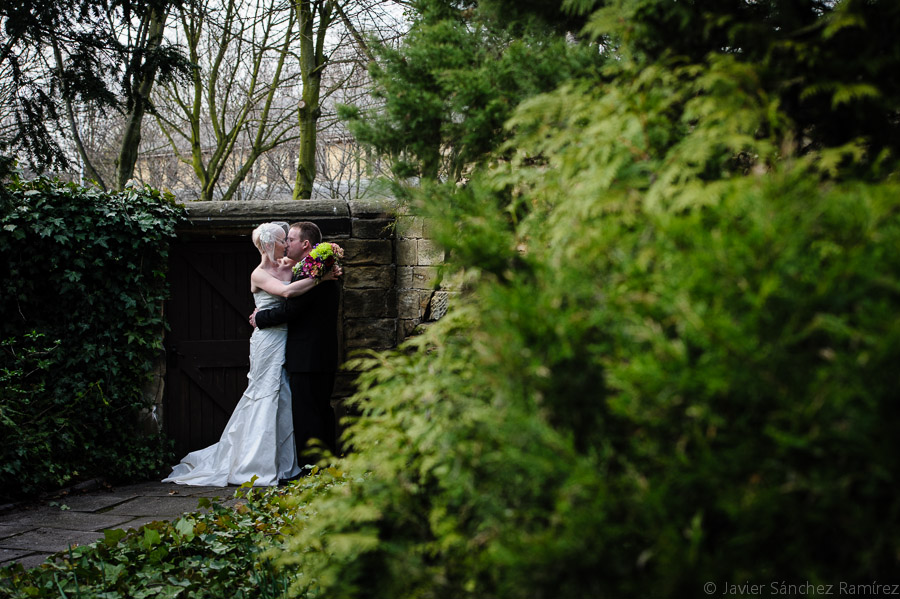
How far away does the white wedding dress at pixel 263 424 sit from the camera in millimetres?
5469

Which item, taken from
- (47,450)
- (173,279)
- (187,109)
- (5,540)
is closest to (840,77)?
(5,540)

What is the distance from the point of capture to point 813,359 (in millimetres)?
1366

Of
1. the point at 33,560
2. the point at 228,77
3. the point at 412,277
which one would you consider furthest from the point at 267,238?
the point at 228,77

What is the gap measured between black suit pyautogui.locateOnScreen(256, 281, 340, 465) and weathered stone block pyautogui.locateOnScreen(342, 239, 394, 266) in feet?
2.73

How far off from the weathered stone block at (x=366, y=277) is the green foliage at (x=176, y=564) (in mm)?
2706

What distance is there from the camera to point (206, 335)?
267 inches

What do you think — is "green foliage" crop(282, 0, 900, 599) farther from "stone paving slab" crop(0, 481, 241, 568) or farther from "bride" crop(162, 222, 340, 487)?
"bride" crop(162, 222, 340, 487)

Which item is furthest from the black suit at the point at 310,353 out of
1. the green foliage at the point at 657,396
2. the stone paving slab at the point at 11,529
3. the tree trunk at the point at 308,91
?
the tree trunk at the point at 308,91

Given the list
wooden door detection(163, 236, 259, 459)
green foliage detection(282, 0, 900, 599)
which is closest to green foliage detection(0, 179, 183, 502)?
wooden door detection(163, 236, 259, 459)

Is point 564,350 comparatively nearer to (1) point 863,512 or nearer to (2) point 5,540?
(1) point 863,512

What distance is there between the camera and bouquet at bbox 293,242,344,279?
207 inches

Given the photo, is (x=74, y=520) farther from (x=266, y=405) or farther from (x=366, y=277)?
(x=366, y=277)

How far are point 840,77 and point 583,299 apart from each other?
1.18 m

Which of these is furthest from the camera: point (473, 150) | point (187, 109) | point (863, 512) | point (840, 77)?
point (187, 109)
